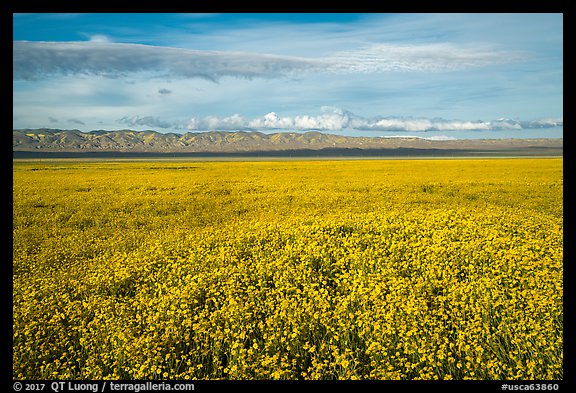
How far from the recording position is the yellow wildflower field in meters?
5.11

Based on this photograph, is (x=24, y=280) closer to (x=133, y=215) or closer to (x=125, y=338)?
(x=125, y=338)

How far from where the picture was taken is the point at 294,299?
6535mm

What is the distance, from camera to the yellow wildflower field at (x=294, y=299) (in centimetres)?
511

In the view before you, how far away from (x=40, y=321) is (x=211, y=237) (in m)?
5.09

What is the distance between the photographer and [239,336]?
17.9 feet

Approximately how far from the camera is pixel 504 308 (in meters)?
6.19
